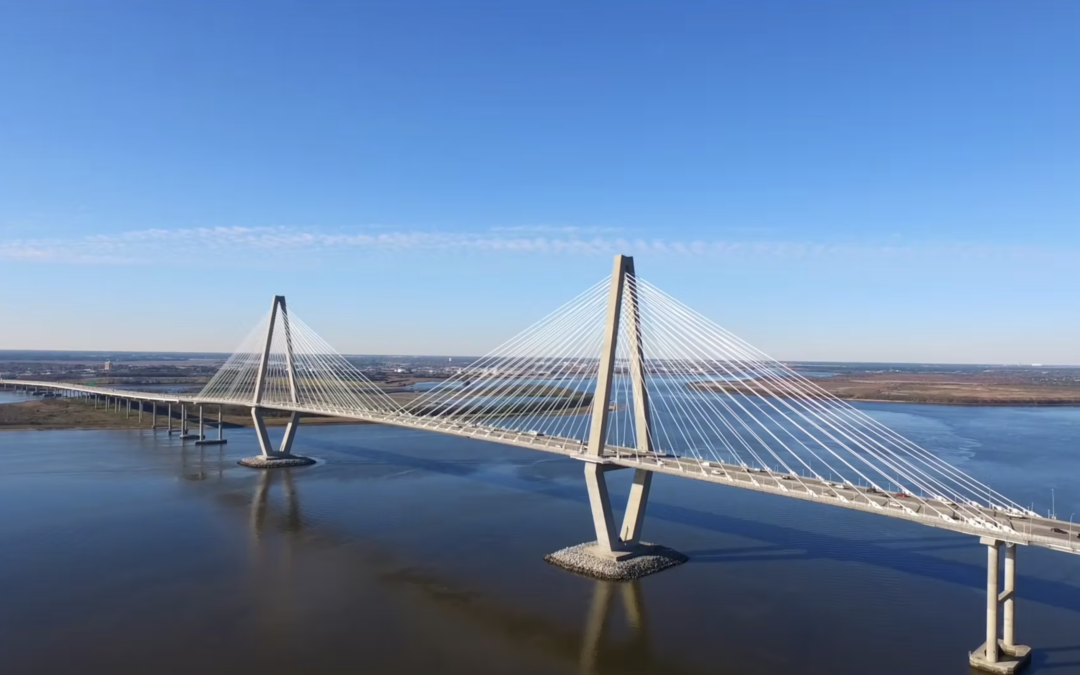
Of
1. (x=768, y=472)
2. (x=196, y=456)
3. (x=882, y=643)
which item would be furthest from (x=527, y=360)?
(x=196, y=456)

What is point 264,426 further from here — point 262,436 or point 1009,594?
point 1009,594

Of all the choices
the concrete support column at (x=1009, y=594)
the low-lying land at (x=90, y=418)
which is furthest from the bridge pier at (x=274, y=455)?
the concrete support column at (x=1009, y=594)

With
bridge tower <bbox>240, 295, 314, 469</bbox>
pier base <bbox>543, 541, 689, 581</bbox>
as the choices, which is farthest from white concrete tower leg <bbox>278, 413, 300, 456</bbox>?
pier base <bbox>543, 541, 689, 581</bbox>

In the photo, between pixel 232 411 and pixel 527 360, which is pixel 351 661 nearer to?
pixel 527 360

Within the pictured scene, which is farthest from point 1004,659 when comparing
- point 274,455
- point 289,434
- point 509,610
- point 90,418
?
point 90,418

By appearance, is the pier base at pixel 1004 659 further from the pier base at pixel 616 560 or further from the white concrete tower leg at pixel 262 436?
the white concrete tower leg at pixel 262 436

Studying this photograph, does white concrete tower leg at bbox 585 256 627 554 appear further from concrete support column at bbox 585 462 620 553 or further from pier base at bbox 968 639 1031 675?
pier base at bbox 968 639 1031 675
